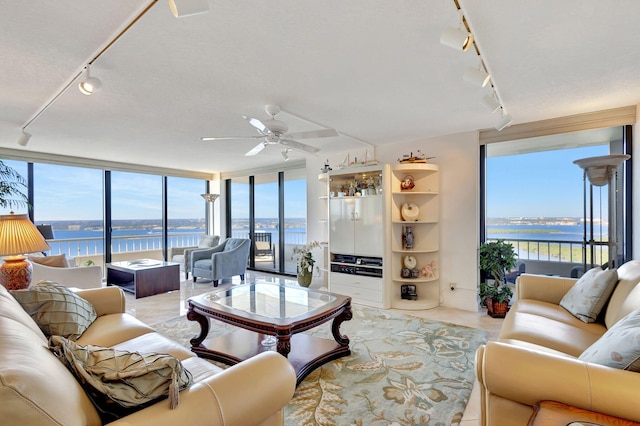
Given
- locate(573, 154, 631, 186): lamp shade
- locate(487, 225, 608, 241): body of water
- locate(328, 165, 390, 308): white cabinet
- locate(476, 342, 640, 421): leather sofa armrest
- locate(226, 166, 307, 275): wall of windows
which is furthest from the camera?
locate(226, 166, 307, 275): wall of windows

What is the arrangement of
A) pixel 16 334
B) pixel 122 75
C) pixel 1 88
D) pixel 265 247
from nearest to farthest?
pixel 16 334
pixel 122 75
pixel 1 88
pixel 265 247

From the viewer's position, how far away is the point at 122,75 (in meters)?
2.36

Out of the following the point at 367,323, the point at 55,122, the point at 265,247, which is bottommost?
the point at 367,323

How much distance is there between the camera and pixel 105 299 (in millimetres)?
2449

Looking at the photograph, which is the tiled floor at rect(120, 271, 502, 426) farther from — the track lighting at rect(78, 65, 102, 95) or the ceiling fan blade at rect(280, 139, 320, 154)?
the track lighting at rect(78, 65, 102, 95)

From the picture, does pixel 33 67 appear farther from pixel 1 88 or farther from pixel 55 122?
pixel 55 122

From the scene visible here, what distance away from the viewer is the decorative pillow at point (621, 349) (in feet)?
3.98

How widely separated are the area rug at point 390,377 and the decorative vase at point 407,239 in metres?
1.16

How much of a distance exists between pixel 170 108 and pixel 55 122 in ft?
5.05

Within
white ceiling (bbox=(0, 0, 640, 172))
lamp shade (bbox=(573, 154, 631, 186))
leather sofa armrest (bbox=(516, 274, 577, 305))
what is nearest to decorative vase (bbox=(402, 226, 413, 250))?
white ceiling (bbox=(0, 0, 640, 172))

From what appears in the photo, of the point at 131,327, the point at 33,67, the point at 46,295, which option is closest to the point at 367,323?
the point at 131,327

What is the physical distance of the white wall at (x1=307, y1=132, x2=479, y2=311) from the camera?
4016 millimetres

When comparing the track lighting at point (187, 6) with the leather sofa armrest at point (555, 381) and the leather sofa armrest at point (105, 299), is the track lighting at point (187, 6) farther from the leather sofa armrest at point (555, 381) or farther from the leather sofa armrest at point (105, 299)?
the leather sofa armrest at point (105, 299)

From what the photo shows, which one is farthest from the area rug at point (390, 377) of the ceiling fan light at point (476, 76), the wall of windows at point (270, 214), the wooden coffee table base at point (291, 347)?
the wall of windows at point (270, 214)
